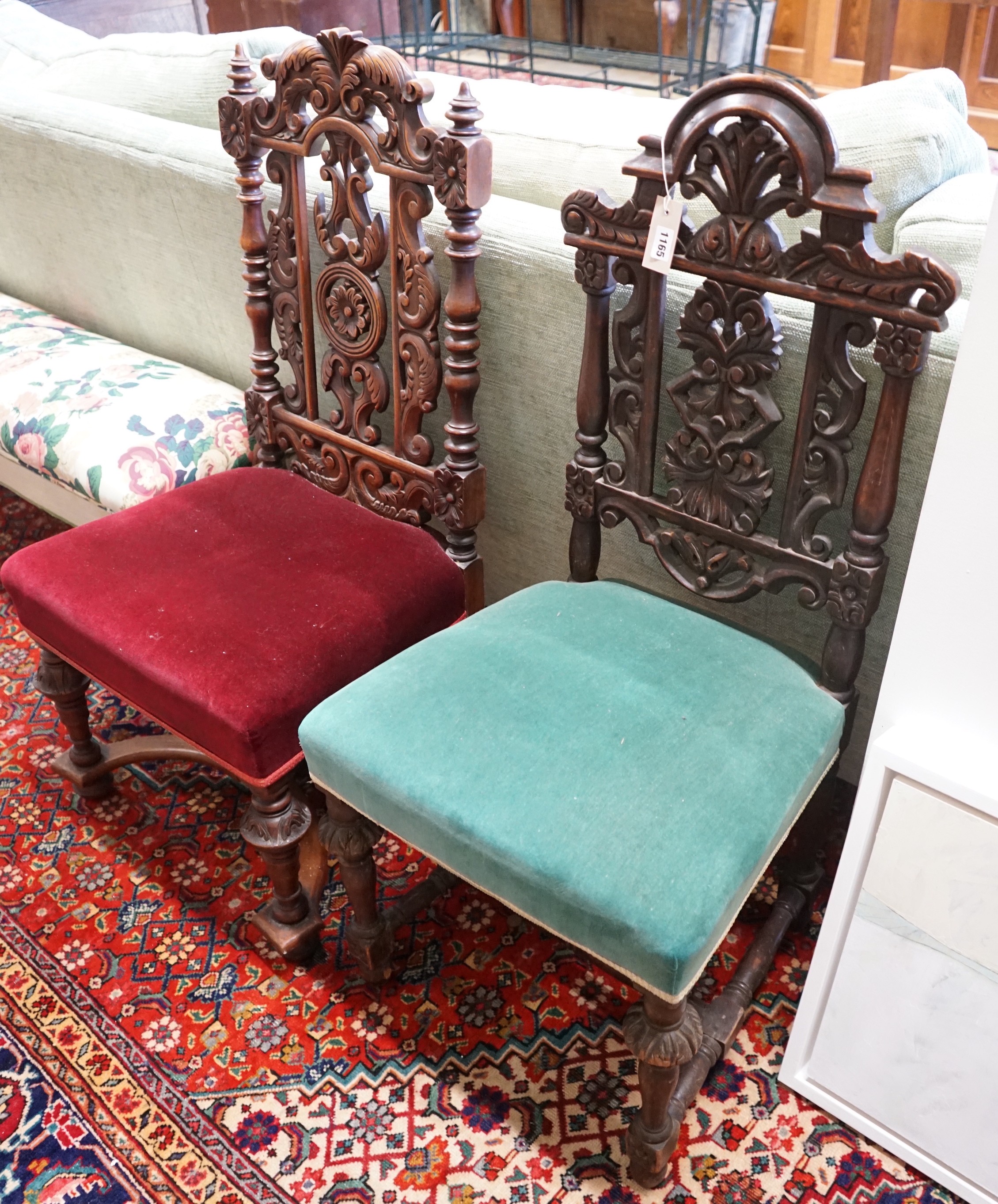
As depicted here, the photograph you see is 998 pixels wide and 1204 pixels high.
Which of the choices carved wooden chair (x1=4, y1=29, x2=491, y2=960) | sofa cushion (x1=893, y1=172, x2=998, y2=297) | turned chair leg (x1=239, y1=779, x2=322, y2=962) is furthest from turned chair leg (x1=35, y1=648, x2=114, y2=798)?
sofa cushion (x1=893, y1=172, x2=998, y2=297)

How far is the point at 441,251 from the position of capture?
1448 mm

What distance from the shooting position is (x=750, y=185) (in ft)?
3.39

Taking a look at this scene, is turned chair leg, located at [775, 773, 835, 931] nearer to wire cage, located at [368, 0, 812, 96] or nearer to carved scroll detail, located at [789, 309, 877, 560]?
carved scroll detail, located at [789, 309, 877, 560]

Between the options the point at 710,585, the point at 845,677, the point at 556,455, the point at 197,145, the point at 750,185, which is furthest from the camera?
the point at 197,145

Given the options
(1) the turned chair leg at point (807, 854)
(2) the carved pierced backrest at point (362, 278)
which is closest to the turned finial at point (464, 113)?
A: (2) the carved pierced backrest at point (362, 278)

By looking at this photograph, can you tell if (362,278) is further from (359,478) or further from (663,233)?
(663,233)

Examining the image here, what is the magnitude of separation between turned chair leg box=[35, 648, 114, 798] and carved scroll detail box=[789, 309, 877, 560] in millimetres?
1044

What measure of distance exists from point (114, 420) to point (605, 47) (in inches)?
193

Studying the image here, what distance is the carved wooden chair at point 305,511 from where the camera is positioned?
1.23 metres

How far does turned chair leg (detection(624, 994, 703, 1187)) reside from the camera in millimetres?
1000

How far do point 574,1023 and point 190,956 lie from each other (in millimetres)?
548

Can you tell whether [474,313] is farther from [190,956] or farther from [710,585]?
[190,956]

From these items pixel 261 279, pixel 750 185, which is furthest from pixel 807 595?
pixel 261 279

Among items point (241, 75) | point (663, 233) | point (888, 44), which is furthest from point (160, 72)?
point (888, 44)
